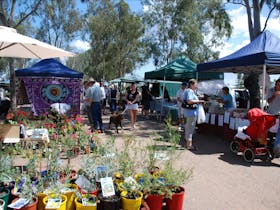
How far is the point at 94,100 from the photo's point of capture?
8094 mm

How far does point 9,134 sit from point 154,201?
3.01 m

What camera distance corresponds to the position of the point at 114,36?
31.3 metres

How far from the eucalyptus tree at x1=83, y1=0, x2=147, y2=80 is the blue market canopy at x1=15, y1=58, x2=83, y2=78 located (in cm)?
1729

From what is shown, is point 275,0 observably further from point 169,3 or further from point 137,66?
point 137,66

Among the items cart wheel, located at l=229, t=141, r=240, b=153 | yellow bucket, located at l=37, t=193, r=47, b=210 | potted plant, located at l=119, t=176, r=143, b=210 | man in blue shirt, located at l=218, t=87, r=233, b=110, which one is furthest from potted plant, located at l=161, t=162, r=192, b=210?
man in blue shirt, located at l=218, t=87, r=233, b=110

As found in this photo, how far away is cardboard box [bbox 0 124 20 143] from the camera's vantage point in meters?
4.56

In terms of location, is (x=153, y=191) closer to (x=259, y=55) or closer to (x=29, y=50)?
(x=29, y=50)

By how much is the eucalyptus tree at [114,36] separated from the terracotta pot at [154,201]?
25.9 meters

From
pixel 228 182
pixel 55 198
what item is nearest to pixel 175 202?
pixel 55 198

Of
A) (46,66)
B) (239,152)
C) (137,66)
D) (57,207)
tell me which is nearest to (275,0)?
(239,152)

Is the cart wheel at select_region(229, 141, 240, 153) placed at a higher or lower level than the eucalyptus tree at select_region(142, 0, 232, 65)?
lower

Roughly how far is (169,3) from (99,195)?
1958 cm

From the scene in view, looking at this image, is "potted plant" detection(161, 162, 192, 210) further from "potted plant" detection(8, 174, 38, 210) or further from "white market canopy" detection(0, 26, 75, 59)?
"white market canopy" detection(0, 26, 75, 59)

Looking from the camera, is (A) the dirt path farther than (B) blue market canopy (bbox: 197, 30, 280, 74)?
No
